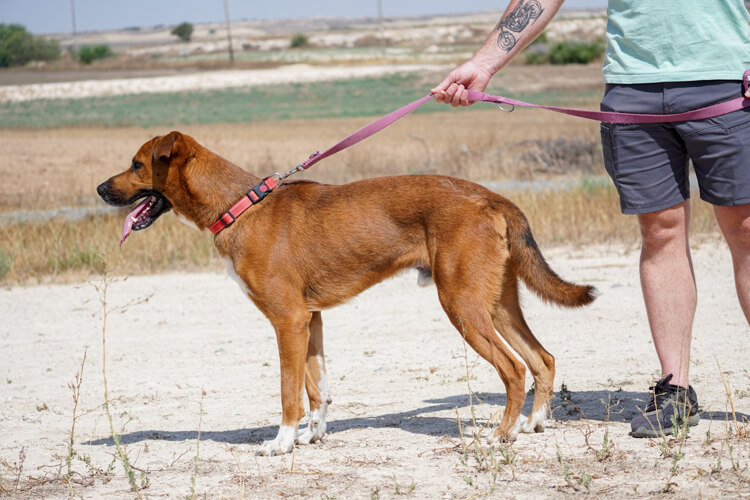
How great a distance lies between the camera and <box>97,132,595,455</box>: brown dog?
15.4ft

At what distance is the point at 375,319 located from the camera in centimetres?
813

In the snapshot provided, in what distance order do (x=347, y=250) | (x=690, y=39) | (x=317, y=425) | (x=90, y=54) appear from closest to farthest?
(x=690, y=39), (x=347, y=250), (x=317, y=425), (x=90, y=54)

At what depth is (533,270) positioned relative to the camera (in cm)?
474

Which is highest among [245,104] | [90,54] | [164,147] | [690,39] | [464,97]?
[90,54]

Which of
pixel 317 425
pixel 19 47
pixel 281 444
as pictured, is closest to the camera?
pixel 281 444

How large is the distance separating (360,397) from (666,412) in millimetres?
2136

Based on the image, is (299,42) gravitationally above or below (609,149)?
above

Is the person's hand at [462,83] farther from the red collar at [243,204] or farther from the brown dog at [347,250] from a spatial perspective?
the red collar at [243,204]

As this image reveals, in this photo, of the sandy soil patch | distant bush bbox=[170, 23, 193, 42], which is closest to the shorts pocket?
the sandy soil patch

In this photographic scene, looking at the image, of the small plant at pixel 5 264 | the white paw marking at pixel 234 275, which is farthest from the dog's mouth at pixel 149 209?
the small plant at pixel 5 264

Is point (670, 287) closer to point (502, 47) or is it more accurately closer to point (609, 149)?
point (609, 149)

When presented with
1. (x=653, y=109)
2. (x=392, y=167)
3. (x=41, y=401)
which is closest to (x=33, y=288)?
(x=41, y=401)

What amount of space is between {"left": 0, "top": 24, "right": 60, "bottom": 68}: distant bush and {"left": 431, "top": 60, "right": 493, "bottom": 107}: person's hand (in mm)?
14616

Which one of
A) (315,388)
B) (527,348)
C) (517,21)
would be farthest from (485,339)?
(517,21)
